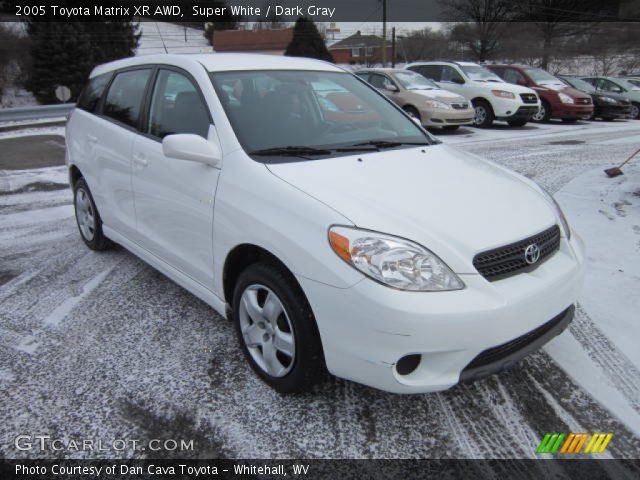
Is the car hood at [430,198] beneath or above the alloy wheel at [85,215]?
above

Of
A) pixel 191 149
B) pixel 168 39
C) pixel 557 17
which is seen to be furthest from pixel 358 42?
pixel 191 149

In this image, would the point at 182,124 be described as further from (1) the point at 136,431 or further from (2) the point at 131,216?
(1) the point at 136,431

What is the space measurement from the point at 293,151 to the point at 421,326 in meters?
1.27

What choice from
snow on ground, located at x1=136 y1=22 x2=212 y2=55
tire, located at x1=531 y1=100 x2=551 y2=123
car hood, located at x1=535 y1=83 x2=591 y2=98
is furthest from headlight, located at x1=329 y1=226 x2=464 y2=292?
snow on ground, located at x1=136 y1=22 x2=212 y2=55

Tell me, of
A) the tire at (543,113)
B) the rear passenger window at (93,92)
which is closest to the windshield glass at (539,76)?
the tire at (543,113)

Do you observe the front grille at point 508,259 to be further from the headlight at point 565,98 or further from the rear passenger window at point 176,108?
the headlight at point 565,98

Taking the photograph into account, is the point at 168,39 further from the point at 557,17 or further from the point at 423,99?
the point at 423,99

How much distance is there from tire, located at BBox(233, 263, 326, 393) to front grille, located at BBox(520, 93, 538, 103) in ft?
42.6

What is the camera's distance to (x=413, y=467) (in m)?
2.08

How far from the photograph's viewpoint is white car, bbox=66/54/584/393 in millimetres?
2025

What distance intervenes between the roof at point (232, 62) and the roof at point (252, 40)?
151 feet

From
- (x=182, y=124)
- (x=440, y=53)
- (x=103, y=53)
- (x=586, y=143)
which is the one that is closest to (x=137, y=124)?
(x=182, y=124)

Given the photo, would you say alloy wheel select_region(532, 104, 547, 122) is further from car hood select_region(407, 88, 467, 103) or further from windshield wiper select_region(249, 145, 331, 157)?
windshield wiper select_region(249, 145, 331, 157)

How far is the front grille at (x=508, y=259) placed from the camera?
2139 millimetres
